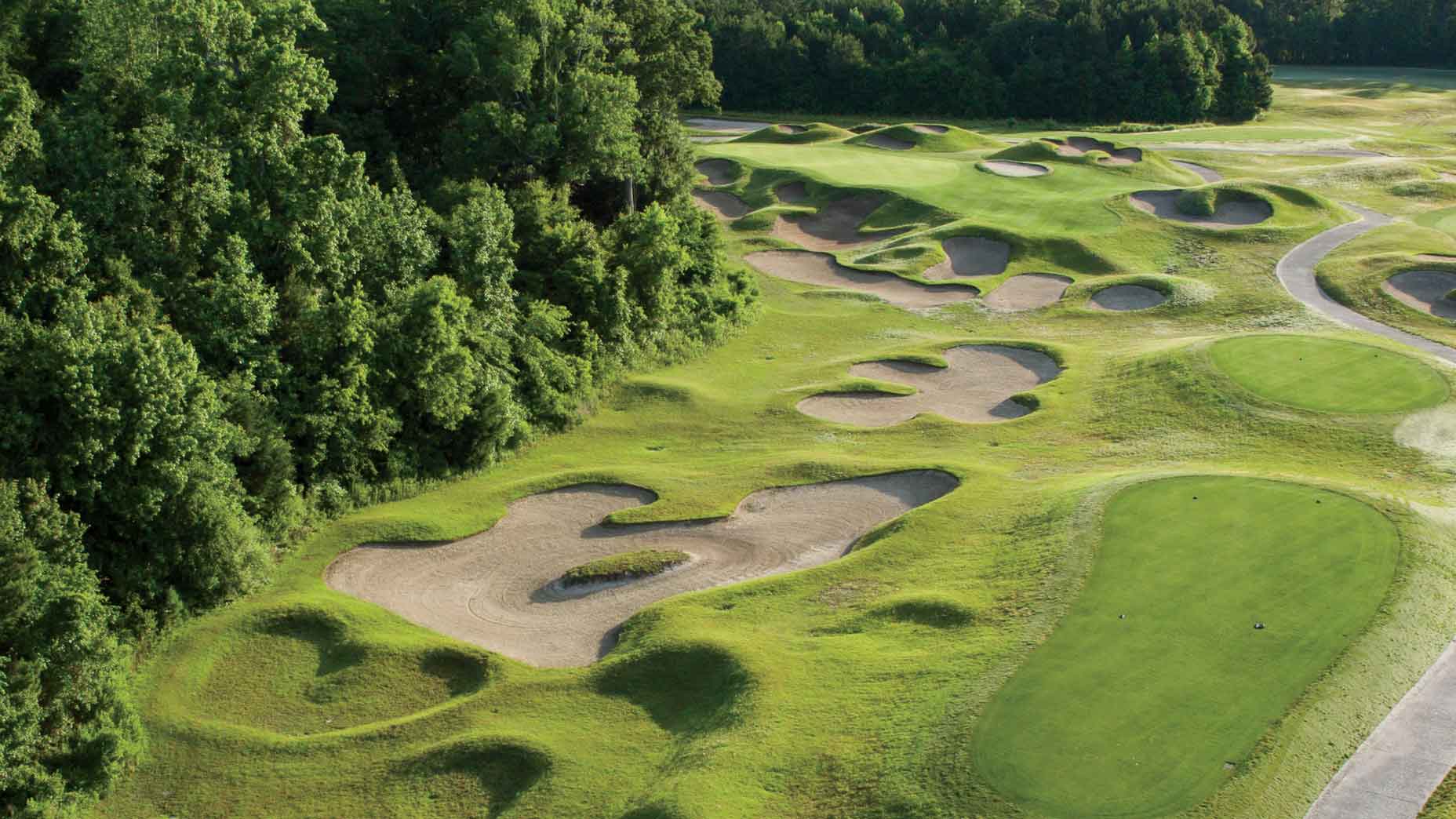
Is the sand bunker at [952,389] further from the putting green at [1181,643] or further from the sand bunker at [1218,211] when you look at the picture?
the sand bunker at [1218,211]

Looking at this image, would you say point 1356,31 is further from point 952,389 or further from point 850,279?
point 952,389

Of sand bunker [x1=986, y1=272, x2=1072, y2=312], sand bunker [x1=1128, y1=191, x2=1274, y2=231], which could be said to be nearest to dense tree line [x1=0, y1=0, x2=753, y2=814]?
sand bunker [x1=986, y1=272, x2=1072, y2=312]

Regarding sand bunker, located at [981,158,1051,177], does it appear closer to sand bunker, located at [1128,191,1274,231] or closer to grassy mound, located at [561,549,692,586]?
sand bunker, located at [1128,191,1274,231]

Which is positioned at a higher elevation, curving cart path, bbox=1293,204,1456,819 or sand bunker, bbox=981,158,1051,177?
sand bunker, bbox=981,158,1051,177

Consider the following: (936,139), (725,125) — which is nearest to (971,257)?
(936,139)

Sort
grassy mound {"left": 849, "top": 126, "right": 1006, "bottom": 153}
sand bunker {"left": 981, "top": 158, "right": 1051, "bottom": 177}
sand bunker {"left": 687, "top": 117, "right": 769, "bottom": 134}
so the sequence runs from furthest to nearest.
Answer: sand bunker {"left": 687, "top": 117, "right": 769, "bottom": 134} < grassy mound {"left": 849, "top": 126, "right": 1006, "bottom": 153} < sand bunker {"left": 981, "top": 158, "right": 1051, "bottom": 177}

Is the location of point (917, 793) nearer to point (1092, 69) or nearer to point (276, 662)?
point (276, 662)

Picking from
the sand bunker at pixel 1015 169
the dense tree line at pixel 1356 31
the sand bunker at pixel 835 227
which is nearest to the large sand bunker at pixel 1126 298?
the sand bunker at pixel 835 227
